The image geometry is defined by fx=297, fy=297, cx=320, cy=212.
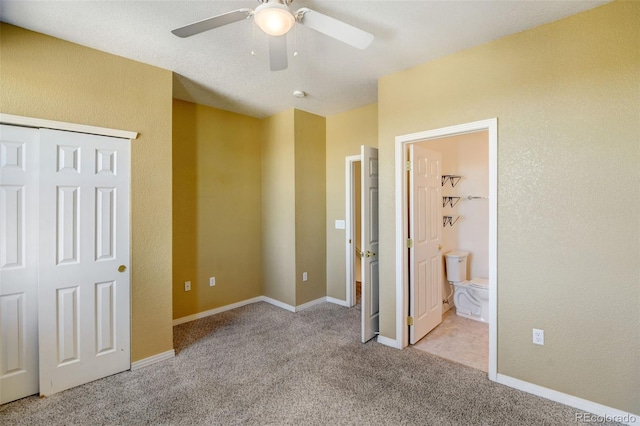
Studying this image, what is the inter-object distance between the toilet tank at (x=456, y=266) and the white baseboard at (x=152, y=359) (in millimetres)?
3311

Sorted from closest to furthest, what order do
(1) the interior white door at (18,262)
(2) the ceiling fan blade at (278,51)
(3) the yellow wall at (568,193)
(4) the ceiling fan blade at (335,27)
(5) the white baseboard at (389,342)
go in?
(4) the ceiling fan blade at (335,27) < (2) the ceiling fan blade at (278,51) < (3) the yellow wall at (568,193) < (1) the interior white door at (18,262) < (5) the white baseboard at (389,342)

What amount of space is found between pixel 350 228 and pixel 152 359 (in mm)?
2709

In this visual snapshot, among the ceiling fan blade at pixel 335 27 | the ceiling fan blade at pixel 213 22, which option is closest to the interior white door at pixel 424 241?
the ceiling fan blade at pixel 335 27

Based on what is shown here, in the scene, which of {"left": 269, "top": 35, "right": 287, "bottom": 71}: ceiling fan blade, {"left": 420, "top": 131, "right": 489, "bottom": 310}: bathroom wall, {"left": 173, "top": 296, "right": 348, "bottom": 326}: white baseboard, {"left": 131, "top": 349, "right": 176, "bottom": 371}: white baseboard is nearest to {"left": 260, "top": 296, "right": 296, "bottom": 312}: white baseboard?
{"left": 173, "top": 296, "right": 348, "bottom": 326}: white baseboard

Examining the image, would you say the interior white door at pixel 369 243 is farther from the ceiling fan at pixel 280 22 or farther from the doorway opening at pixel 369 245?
the ceiling fan at pixel 280 22

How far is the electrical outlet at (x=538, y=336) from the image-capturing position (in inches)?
85.5

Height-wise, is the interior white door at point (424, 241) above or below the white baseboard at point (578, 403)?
above

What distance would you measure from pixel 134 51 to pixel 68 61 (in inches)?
18.8

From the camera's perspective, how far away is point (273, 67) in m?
2.03

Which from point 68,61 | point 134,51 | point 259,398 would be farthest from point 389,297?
point 68,61

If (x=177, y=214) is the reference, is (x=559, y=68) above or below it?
above

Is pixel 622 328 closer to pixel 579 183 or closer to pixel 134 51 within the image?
pixel 579 183

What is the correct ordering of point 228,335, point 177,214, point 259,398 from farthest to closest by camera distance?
point 177,214 → point 228,335 → point 259,398

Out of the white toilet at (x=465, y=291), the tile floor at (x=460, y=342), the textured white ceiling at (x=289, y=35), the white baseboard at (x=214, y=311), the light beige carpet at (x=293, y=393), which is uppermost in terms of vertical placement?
the textured white ceiling at (x=289, y=35)
